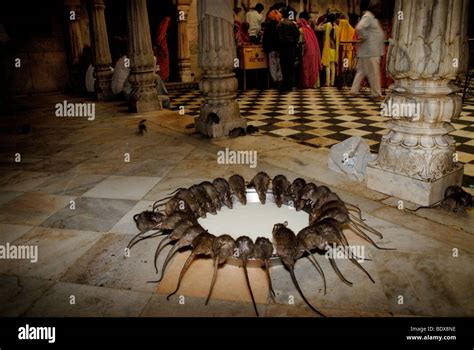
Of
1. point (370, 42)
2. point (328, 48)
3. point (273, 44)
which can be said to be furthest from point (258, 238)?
point (328, 48)

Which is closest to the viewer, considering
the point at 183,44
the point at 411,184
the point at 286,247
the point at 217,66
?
the point at 286,247

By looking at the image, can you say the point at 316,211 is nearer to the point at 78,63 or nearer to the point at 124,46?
the point at 124,46

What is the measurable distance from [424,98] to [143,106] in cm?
575

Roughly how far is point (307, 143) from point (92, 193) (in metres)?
3.04

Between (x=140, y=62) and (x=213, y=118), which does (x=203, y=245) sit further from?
(x=140, y=62)

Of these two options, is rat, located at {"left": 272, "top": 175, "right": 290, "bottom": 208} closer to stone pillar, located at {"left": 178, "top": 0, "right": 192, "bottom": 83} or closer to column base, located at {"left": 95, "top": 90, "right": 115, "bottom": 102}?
column base, located at {"left": 95, "top": 90, "right": 115, "bottom": 102}

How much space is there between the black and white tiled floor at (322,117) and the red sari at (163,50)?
1904 mm

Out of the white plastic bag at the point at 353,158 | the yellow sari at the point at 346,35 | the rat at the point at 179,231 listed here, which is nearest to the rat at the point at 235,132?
the white plastic bag at the point at 353,158

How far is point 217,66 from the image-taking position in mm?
5094

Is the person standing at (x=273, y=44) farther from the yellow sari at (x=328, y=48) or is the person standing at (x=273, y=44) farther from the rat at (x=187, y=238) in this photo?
the rat at (x=187, y=238)

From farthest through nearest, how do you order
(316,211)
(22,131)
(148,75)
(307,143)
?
(148,75)
(22,131)
(307,143)
(316,211)

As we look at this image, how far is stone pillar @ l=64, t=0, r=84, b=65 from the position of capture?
1044 cm

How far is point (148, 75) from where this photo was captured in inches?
296
